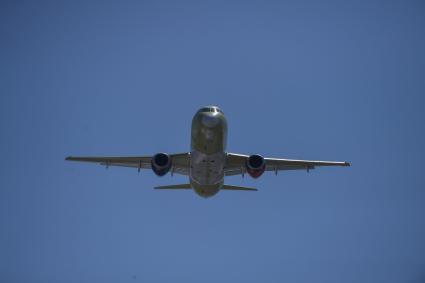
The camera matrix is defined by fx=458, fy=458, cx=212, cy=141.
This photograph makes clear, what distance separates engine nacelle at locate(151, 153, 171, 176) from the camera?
1033 inches

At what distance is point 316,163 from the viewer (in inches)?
1164

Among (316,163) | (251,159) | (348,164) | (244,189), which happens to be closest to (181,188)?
(244,189)

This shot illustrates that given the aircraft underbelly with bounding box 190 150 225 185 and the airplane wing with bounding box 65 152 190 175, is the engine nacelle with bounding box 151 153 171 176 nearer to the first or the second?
the airplane wing with bounding box 65 152 190 175

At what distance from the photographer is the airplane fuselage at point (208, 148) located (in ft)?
80.6

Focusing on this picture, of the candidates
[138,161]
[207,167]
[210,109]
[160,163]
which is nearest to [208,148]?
[207,167]

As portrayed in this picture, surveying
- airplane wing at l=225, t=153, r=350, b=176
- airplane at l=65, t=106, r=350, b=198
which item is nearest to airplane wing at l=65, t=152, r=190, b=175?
airplane at l=65, t=106, r=350, b=198

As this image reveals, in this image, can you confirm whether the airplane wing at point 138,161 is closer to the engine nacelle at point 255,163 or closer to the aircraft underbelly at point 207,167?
the aircraft underbelly at point 207,167

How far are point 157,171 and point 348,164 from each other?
1208 cm

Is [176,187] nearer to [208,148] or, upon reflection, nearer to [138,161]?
[138,161]

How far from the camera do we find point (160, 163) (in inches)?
1034

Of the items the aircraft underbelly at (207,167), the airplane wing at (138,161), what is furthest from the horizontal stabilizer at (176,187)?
the aircraft underbelly at (207,167)

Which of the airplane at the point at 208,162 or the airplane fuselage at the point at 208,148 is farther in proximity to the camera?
the airplane at the point at 208,162

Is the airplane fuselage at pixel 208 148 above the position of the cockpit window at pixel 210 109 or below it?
below

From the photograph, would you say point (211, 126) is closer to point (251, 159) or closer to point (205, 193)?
point (251, 159)
